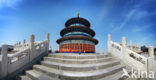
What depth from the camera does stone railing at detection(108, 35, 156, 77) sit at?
18.5ft

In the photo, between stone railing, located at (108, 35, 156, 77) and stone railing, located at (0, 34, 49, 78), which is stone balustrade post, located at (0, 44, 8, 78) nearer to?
stone railing, located at (0, 34, 49, 78)

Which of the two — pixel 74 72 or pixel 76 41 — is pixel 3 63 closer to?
Answer: pixel 74 72

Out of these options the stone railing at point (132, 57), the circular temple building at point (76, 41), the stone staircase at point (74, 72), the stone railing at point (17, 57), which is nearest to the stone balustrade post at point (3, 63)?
the stone railing at point (17, 57)

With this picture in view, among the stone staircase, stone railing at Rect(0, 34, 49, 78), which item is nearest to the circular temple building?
stone railing at Rect(0, 34, 49, 78)

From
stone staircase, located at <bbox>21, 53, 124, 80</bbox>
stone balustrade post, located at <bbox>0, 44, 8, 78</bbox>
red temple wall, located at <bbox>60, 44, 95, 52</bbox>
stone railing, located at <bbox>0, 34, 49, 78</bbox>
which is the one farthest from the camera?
red temple wall, located at <bbox>60, 44, 95, 52</bbox>

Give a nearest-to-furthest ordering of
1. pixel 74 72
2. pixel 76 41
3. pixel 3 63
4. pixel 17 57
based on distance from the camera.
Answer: pixel 74 72 → pixel 3 63 → pixel 17 57 → pixel 76 41

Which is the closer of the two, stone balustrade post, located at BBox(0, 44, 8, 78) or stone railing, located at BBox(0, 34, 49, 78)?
stone balustrade post, located at BBox(0, 44, 8, 78)

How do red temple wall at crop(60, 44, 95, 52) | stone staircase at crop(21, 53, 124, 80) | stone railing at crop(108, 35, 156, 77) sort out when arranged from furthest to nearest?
1. red temple wall at crop(60, 44, 95, 52)
2. stone railing at crop(108, 35, 156, 77)
3. stone staircase at crop(21, 53, 124, 80)

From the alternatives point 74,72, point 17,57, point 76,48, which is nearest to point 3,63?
point 17,57

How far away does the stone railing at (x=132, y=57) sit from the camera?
563cm

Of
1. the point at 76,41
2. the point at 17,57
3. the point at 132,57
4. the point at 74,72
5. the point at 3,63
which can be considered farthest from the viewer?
the point at 76,41

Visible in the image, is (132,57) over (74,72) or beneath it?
over

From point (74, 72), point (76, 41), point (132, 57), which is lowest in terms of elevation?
point (74, 72)

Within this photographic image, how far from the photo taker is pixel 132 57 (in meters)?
6.80
